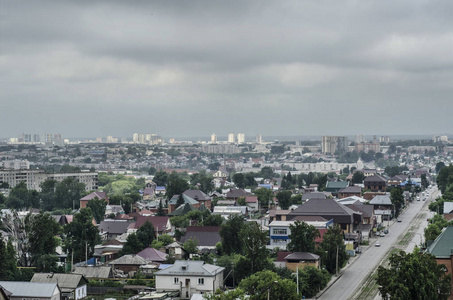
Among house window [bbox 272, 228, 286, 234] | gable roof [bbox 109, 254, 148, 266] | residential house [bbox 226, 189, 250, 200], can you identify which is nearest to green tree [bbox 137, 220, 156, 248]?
gable roof [bbox 109, 254, 148, 266]

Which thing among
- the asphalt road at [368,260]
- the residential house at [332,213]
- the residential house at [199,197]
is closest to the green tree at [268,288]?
the asphalt road at [368,260]

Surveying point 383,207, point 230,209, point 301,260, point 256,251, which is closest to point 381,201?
point 383,207

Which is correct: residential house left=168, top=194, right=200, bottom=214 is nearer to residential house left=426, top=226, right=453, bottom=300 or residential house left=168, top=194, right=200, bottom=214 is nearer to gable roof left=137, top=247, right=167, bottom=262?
gable roof left=137, top=247, right=167, bottom=262

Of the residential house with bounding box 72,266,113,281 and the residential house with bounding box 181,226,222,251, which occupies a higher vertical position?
the residential house with bounding box 181,226,222,251

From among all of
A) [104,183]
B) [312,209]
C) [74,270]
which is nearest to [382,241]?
[312,209]

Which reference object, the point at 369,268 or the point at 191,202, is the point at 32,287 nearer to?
the point at 369,268

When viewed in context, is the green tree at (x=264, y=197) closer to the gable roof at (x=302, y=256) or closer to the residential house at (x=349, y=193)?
the residential house at (x=349, y=193)

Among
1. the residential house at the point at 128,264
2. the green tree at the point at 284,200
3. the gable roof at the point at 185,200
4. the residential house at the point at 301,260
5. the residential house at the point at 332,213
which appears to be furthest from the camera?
the green tree at the point at 284,200
